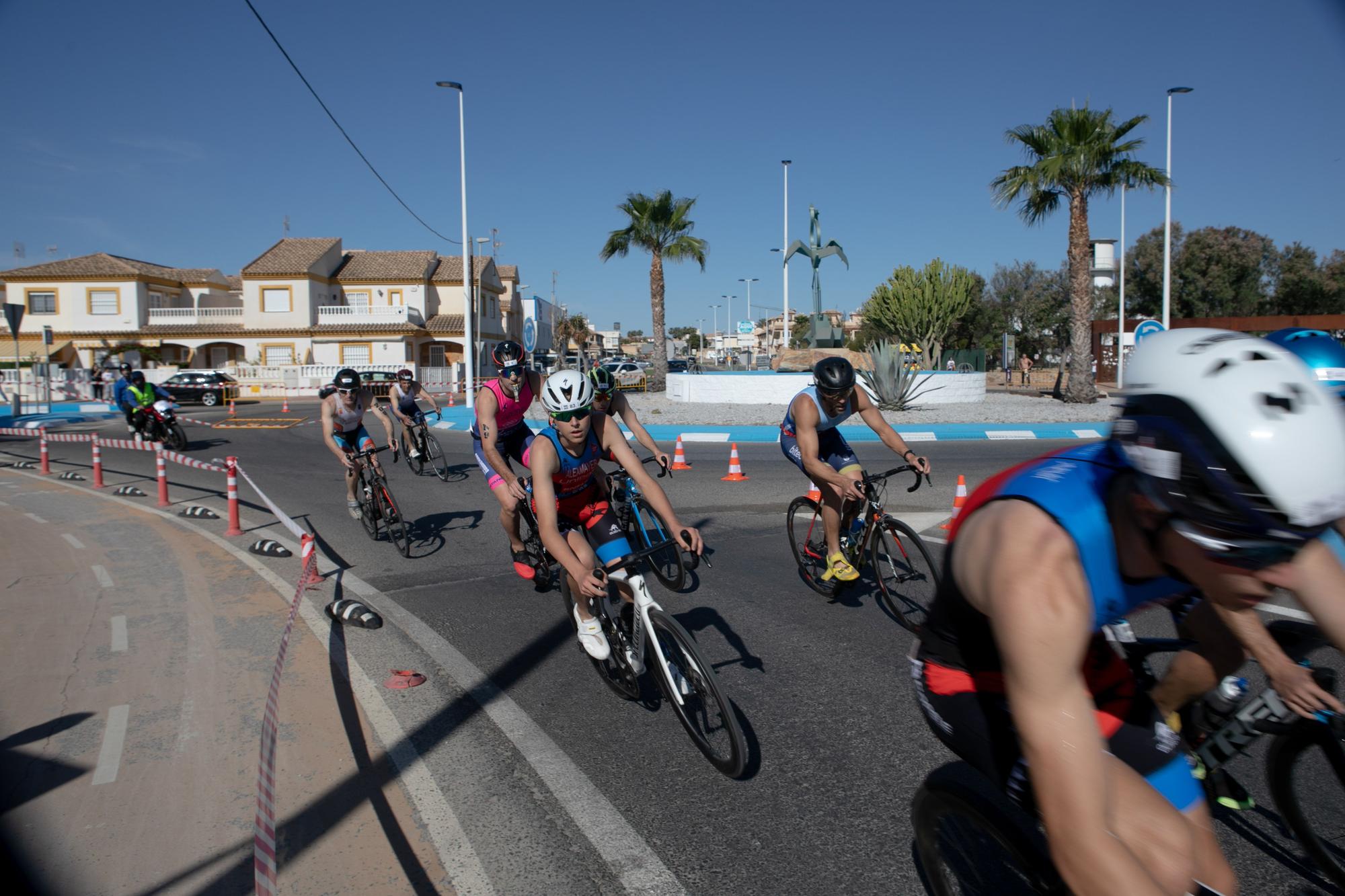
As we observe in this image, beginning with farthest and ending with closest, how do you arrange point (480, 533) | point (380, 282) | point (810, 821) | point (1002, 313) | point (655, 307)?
point (1002, 313)
point (380, 282)
point (655, 307)
point (480, 533)
point (810, 821)

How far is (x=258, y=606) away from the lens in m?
6.99

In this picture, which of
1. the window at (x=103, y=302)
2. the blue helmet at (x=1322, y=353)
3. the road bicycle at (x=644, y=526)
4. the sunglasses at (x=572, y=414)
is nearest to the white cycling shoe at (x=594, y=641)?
the sunglasses at (x=572, y=414)

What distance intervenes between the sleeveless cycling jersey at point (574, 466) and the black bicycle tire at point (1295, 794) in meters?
3.42

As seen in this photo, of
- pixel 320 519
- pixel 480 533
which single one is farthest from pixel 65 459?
pixel 480 533

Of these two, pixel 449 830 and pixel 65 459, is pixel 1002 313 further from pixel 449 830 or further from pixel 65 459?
pixel 449 830

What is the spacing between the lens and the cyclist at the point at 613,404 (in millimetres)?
7797

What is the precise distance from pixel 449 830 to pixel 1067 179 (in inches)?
1012

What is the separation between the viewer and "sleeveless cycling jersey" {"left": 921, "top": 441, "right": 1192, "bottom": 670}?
1.72m

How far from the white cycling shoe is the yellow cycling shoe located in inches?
90.9

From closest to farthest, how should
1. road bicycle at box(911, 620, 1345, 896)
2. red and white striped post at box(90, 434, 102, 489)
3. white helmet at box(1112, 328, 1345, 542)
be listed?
white helmet at box(1112, 328, 1345, 542) → road bicycle at box(911, 620, 1345, 896) → red and white striped post at box(90, 434, 102, 489)

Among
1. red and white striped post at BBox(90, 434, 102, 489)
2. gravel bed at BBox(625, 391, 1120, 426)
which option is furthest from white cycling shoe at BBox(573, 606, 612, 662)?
gravel bed at BBox(625, 391, 1120, 426)

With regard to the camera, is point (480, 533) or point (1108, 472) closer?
point (1108, 472)

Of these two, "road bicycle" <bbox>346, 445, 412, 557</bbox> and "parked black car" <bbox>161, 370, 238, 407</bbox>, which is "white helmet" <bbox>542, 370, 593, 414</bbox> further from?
"parked black car" <bbox>161, 370, 238, 407</bbox>

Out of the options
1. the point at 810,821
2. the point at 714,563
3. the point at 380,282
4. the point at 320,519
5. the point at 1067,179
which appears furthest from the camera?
the point at 380,282
